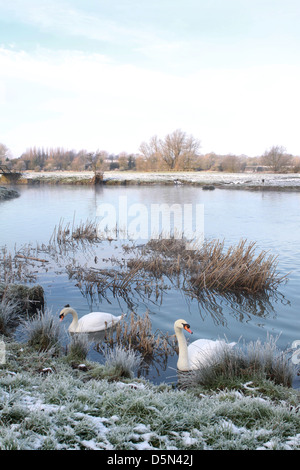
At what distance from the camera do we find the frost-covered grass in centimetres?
345

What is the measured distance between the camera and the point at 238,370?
5.52m

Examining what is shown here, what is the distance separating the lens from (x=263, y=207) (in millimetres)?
30328

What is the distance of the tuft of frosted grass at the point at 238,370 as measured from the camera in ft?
17.4

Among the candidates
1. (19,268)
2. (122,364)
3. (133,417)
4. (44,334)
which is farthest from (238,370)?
(19,268)

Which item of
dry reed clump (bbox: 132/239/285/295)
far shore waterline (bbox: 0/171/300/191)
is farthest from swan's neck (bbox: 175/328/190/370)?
far shore waterline (bbox: 0/171/300/191)

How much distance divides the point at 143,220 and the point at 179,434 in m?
19.1

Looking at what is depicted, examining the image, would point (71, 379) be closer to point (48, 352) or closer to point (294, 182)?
point (48, 352)

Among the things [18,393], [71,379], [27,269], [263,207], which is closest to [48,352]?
[71,379]

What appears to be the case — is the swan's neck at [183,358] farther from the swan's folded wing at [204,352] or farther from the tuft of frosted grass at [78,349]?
the tuft of frosted grass at [78,349]

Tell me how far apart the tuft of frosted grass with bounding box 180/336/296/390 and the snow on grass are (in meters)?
0.56

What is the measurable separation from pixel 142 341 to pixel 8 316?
2.82 metres

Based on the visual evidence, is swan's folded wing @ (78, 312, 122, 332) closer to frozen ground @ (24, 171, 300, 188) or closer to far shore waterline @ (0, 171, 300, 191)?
far shore waterline @ (0, 171, 300, 191)

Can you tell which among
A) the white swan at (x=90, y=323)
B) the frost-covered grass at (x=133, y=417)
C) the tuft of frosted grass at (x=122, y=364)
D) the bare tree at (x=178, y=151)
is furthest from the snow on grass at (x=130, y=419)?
the bare tree at (x=178, y=151)
